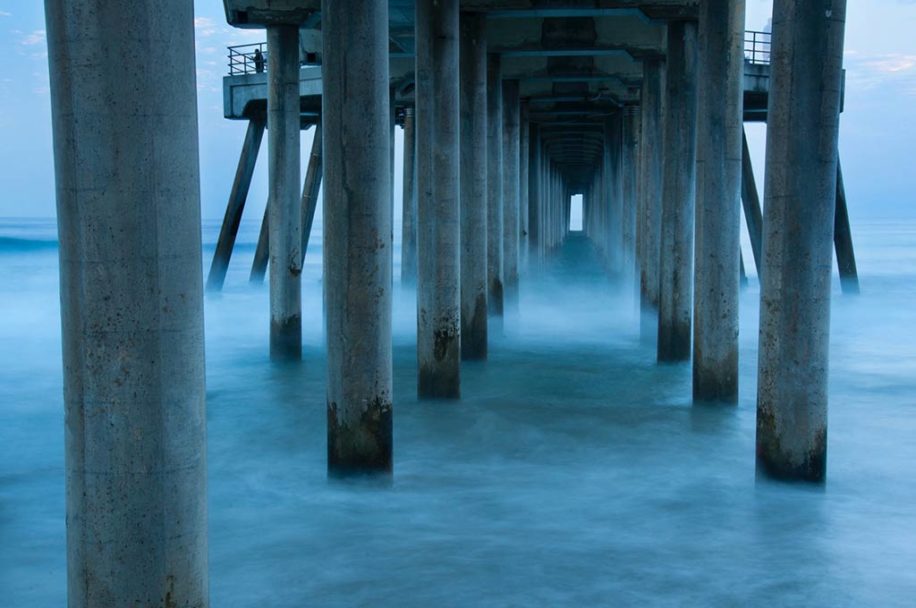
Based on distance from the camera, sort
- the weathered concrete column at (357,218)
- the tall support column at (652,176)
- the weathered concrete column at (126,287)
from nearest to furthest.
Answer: the weathered concrete column at (126,287), the weathered concrete column at (357,218), the tall support column at (652,176)

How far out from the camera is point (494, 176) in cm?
1576

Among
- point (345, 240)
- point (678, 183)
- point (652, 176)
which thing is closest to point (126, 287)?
point (345, 240)

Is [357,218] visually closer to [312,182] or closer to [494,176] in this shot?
[494,176]

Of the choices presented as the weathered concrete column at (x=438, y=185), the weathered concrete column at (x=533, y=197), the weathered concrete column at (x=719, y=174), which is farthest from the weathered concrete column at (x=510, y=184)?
the weathered concrete column at (x=533, y=197)

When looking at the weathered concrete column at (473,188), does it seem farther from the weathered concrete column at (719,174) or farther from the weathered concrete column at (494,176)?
the weathered concrete column at (719,174)

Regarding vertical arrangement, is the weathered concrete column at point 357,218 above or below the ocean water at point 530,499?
above

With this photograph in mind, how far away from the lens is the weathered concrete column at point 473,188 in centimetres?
1204

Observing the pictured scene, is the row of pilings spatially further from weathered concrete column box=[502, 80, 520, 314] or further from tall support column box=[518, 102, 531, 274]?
tall support column box=[518, 102, 531, 274]

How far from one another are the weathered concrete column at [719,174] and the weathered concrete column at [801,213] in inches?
106

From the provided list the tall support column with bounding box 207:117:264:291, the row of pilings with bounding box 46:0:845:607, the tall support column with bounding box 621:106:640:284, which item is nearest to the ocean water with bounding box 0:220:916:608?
the row of pilings with bounding box 46:0:845:607

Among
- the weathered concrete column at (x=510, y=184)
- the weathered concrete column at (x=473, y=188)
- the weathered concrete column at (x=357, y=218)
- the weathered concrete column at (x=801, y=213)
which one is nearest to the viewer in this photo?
the weathered concrete column at (x=801, y=213)

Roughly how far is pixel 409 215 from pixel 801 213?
19300 millimetres

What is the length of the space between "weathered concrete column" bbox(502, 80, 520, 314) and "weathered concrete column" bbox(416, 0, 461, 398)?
9067 millimetres

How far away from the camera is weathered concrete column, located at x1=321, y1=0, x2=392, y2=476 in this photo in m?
6.59
